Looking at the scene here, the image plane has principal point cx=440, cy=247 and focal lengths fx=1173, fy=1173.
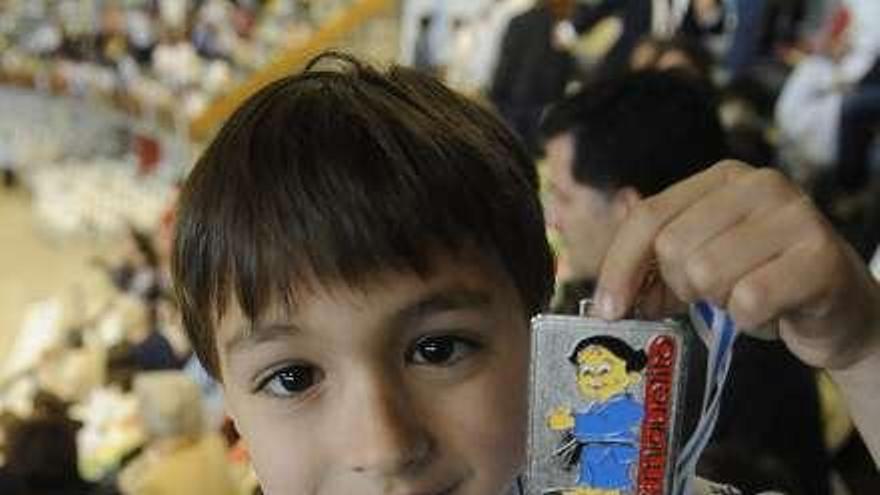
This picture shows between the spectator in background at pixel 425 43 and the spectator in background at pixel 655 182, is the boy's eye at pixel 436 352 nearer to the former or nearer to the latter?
the spectator in background at pixel 655 182

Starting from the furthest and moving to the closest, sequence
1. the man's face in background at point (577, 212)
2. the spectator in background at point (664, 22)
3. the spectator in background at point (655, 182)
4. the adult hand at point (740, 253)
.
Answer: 1. the spectator in background at point (664, 22)
2. the man's face in background at point (577, 212)
3. the spectator in background at point (655, 182)
4. the adult hand at point (740, 253)

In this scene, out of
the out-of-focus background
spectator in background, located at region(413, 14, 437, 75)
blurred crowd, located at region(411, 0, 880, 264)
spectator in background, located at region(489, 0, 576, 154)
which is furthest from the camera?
spectator in background, located at region(413, 14, 437, 75)

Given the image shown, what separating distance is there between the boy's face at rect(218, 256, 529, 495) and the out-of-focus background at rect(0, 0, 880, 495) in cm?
27

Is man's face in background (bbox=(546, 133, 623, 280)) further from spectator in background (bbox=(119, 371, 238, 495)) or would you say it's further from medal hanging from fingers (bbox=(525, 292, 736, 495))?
medal hanging from fingers (bbox=(525, 292, 736, 495))

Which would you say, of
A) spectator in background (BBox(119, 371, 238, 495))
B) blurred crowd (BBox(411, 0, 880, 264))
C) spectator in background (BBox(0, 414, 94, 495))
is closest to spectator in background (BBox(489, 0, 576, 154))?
blurred crowd (BBox(411, 0, 880, 264))

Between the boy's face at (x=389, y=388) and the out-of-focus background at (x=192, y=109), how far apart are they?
0.89ft

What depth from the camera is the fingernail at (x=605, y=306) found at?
1.65 ft

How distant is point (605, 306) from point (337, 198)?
0.20 metres

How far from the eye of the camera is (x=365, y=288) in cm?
63

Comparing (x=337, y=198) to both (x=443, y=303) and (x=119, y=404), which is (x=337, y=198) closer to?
(x=443, y=303)

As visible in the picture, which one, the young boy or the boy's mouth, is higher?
the young boy

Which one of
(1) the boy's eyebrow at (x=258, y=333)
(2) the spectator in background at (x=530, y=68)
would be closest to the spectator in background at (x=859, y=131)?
(2) the spectator in background at (x=530, y=68)

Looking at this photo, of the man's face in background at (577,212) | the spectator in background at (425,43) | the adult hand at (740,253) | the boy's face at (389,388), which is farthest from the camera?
the spectator in background at (425,43)

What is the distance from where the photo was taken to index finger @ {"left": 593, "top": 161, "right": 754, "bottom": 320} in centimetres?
51
